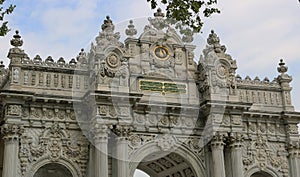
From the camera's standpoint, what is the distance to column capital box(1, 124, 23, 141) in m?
25.5

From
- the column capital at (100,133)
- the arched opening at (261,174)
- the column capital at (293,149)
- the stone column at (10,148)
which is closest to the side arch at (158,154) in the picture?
the column capital at (100,133)

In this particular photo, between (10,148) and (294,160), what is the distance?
15.3m

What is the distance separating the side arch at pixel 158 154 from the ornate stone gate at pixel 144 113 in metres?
0.05

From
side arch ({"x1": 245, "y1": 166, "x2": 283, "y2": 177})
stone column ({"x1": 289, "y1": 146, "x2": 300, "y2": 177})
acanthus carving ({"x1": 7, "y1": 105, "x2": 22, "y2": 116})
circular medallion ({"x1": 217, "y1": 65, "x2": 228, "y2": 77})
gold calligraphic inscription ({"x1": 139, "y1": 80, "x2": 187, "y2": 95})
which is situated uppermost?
circular medallion ({"x1": 217, "y1": 65, "x2": 228, "y2": 77})

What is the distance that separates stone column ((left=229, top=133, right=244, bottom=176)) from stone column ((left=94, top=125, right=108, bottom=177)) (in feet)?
22.0

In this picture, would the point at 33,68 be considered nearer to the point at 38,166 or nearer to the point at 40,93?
the point at 40,93

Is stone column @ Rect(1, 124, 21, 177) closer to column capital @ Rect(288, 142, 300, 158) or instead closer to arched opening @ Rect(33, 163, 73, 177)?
arched opening @ Rect(33, 163, 73, 177)

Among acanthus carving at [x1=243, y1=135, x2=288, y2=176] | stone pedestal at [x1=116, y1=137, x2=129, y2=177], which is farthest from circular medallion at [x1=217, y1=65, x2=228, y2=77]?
stone pedestal at [x1=116, y1=137, x2=129, y2=177]

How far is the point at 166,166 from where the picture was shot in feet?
103

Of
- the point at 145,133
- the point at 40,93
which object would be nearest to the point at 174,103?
the point at 145,133

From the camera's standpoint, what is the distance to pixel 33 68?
89.0ft

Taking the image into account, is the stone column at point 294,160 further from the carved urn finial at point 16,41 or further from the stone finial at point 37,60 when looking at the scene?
the carved urn finial at point 16,41

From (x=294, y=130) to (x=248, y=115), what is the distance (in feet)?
10.0

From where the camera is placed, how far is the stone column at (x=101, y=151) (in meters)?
25.9
